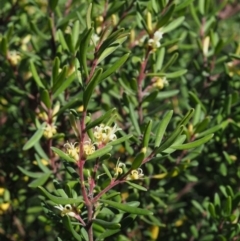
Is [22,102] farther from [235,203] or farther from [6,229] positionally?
[235,203]

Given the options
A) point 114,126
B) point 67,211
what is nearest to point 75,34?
point 114,126

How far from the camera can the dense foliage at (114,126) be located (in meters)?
0.80

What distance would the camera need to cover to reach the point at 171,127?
1.11 meters

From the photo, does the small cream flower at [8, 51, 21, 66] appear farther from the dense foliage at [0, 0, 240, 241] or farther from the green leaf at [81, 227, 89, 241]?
the green leaf at [81, 227, 89, 241]

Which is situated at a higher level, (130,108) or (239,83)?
(130,108)

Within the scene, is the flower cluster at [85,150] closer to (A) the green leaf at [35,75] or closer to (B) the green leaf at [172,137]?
(B) the green leaf at [172,137]

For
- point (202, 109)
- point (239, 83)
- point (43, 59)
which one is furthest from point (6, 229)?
point (239, 83)

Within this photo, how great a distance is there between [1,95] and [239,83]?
56 cm

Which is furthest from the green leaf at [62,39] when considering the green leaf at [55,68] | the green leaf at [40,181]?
the green leaf at [40,181]

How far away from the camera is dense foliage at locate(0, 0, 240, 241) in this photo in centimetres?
80

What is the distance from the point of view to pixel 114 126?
0.77m

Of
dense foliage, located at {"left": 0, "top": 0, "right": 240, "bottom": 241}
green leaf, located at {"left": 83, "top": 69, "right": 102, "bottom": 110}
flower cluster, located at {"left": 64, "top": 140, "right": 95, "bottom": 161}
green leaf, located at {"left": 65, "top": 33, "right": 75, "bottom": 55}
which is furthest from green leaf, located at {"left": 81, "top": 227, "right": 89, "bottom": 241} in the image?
green leaf, located at {"left": 65, "top": 33, "right": 75, "bottom": 55}

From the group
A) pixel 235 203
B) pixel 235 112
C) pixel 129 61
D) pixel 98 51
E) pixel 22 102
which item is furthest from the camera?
pixel 22 102

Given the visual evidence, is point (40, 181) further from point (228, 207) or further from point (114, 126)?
point (228, 207)
